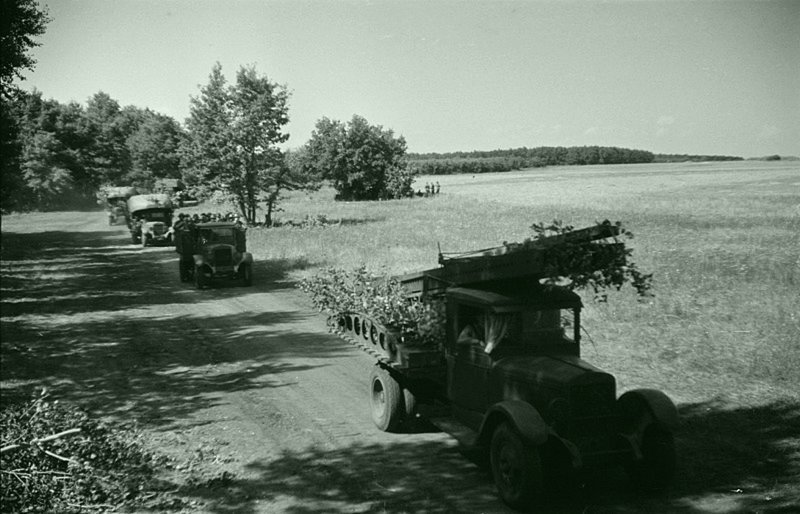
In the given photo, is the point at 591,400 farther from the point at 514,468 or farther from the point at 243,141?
the point at 243,141

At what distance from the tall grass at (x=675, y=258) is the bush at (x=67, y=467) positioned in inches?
303

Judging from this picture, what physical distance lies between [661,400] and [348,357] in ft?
23.6

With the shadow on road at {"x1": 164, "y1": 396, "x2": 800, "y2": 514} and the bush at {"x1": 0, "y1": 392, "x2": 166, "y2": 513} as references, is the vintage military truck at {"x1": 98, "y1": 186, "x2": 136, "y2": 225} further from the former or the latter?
the shadow on road at {"x1": 164, "y1": 396, "x2": 800, "y2": 514}

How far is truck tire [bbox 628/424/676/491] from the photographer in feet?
22.1

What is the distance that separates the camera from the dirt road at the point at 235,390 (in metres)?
7.27

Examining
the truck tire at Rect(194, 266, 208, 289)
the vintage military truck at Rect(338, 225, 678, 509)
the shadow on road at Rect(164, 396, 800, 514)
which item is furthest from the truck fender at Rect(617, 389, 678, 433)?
the truck tire at Rect(194, 266, 208, 289)

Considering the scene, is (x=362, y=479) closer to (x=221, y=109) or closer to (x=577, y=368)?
(x=577, y=368)

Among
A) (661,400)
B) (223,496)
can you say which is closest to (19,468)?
(223,496)

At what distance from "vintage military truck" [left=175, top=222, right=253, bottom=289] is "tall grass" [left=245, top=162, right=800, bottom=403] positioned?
251cm

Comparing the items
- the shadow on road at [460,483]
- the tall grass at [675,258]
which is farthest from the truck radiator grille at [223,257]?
the shadow on road at [460,483]

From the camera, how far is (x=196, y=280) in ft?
69.2

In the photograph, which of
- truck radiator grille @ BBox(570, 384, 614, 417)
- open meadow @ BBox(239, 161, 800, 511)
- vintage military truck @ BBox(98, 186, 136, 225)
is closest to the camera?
truck radiator grille @ BBox(570, 384, 614, 417)

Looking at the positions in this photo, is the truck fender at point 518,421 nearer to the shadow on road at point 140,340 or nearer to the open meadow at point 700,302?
the open meadow at point 700,302

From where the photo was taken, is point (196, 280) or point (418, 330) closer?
point (418, 330)
